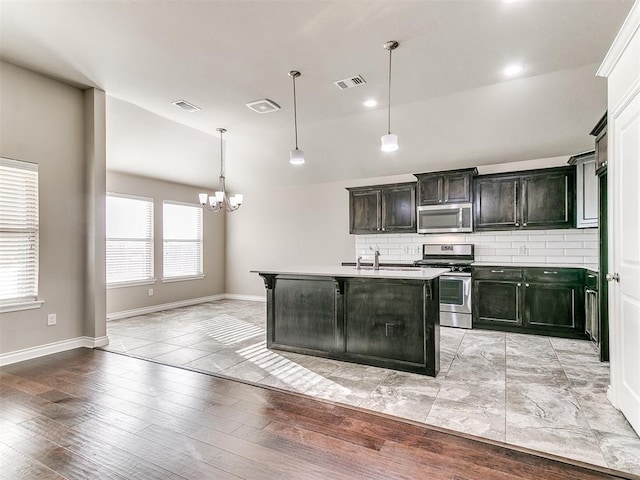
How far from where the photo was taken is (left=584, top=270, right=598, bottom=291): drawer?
Result: 4.01m

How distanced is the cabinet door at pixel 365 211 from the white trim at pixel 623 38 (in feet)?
12.2

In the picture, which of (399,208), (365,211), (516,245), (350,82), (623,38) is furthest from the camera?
(365,211)

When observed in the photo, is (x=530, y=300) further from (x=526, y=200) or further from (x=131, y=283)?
(x=131, y=283)

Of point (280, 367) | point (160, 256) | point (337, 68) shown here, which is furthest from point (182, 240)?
point (337, 68)

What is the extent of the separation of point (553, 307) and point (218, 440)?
449cm

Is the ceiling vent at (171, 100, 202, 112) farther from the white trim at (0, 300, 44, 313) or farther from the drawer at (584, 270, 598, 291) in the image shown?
the drawer at (584, 270, 598, 291)

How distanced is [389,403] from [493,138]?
4047 millimetres

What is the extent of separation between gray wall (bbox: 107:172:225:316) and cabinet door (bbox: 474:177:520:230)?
5.49 m

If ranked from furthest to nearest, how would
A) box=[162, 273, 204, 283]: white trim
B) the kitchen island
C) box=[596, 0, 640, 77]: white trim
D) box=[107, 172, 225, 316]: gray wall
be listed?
box=[162, 273, 204, 283]: white trim, box=[107, 172, 225, 316]: gray wall, the kitchen island, box=[596, 0, 640, 77]: white trim

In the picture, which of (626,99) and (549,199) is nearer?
(626,99)

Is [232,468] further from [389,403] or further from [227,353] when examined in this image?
[227,353]

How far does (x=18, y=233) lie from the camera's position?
11.9 feet

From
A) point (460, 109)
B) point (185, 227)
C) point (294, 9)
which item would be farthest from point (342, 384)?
point (185, 227)

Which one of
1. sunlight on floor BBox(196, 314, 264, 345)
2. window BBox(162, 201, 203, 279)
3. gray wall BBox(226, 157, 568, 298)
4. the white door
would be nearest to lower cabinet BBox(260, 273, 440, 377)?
sunlight on floor BBox(196, 314, 264, 345)
